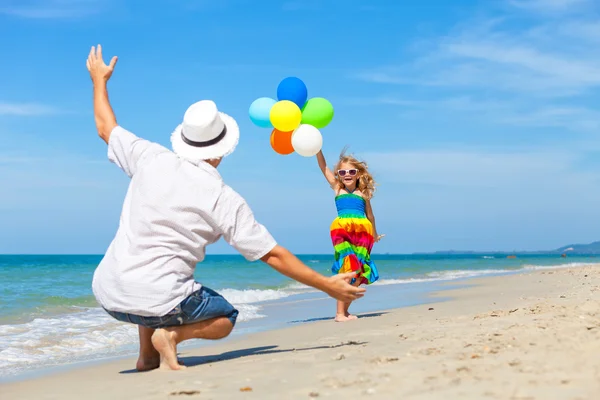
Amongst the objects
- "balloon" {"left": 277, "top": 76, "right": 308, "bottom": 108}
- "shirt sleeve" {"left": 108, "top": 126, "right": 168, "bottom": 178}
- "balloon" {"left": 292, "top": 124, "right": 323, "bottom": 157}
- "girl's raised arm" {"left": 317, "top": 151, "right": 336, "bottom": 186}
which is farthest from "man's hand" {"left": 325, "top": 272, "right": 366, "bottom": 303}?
"girl's raised arm" {"left": 317, "top": 151, "right": 336, "bottom": 186}

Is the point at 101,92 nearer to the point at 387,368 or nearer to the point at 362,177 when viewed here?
the point at 387,368

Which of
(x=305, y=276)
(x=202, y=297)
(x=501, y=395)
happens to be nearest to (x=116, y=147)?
(x=202, y=297)

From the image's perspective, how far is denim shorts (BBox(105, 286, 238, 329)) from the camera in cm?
401

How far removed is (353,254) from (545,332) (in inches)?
126

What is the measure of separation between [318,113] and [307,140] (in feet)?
1.37

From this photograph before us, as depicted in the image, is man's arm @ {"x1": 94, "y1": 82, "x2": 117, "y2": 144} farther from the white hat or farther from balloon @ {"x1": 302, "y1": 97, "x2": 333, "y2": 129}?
balloon @ {"x1": 302, "y1": 97, "x2": 333, "y2": 129}

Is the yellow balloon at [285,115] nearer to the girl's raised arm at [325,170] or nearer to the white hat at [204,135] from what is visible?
the girl's raised arm at [325,170]

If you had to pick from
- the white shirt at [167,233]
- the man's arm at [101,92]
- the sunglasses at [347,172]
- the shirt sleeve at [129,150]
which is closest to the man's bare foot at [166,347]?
the white shirt at [167,233]

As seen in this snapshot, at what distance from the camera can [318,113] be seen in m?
7.17

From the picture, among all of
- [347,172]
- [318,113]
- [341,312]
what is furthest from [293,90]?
[341,312]

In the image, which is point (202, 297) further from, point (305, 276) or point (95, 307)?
point (95, 307)

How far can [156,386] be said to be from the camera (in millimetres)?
3641

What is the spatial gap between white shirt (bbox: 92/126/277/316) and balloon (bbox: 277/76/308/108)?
332cm

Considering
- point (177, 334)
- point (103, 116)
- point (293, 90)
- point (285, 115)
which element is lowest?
point (177, 334)
